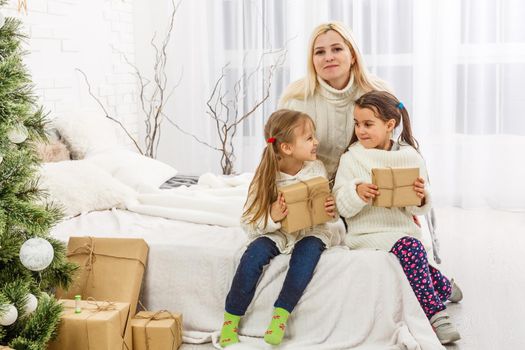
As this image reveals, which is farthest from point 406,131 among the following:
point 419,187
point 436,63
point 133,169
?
point 436,63

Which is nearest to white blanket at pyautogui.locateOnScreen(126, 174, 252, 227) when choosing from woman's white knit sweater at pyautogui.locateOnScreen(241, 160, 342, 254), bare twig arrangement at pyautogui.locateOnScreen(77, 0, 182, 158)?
woman's white knit sweater at pyautogui.locateOnScreen(241, 160, 342, 254)

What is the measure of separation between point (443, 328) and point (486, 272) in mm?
1046

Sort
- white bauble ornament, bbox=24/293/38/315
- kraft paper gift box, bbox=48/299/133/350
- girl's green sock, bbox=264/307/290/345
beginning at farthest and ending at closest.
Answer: girl's green sock, bbox=264/307/290/345 → kraft paper gift box, bbox=48/299/133/350 → white bauble ornament, bbox=24/293/38/315

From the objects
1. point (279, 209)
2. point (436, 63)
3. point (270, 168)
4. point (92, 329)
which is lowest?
point (92, 329)

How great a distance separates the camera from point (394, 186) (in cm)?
261

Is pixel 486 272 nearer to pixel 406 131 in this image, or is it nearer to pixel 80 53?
pixel 406 131

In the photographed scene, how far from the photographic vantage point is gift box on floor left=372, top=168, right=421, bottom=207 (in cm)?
261

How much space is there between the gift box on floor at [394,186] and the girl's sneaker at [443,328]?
45 cm

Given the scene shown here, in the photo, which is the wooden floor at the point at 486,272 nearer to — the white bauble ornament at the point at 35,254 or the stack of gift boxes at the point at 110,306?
the stack of gift boxes at the point at 110,306

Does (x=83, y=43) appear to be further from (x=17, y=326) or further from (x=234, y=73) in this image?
(x=17, y=326)

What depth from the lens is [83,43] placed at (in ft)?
15.4

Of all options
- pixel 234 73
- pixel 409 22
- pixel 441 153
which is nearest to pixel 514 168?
pixel 441 153

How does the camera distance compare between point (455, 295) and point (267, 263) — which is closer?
point (267, 263)

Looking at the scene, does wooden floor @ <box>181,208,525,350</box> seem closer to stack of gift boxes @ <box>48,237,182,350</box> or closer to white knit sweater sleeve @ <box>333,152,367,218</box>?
stack of gift boxes @ <box>48,237,182,350</box>
